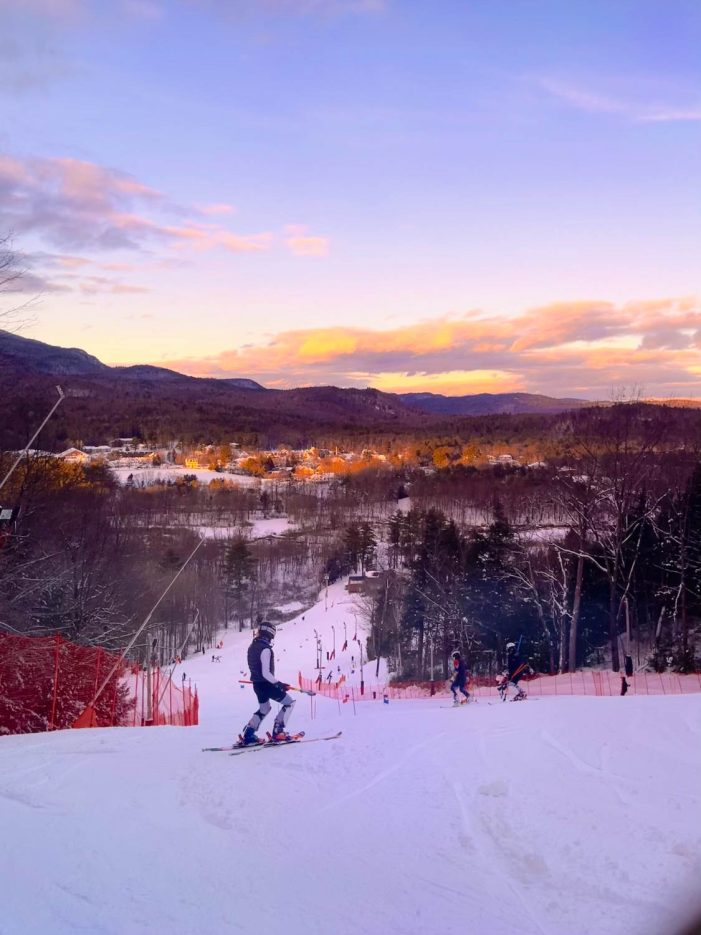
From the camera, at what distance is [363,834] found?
5938 mm

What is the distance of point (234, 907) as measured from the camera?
470 centimetres

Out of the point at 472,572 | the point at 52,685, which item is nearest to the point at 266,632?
the point at 52,685

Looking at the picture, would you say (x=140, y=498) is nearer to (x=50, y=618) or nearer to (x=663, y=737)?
(x=50, y=618)

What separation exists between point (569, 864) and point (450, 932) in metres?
1.41

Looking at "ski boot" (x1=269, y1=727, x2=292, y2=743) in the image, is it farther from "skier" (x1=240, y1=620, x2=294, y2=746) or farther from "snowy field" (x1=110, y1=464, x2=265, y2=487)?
"snowy field" (x1=110, y1=464, x2=265, y2=487)

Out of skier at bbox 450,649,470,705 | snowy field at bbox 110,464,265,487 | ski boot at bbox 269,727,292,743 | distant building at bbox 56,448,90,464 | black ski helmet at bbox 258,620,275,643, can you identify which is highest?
distant building at bbox 56,448,90,464

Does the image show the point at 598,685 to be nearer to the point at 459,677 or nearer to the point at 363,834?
the point at 459,677

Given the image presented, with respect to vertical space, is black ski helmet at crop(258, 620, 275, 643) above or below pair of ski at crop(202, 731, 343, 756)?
above

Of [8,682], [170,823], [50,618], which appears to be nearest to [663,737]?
[170,823]

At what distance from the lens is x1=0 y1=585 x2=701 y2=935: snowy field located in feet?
15.3

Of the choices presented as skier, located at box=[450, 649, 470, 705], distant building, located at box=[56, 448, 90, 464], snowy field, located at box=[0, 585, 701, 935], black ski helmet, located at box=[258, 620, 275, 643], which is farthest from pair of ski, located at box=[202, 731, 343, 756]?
distant building, located at box=[56, 448, 90, 464]

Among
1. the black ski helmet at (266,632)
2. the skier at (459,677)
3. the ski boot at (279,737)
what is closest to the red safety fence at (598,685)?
the skier at (459,677)

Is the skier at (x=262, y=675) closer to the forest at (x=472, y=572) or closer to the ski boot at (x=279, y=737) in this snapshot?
the ski boot at (x=279, y=737)

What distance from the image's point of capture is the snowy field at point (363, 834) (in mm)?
4668
